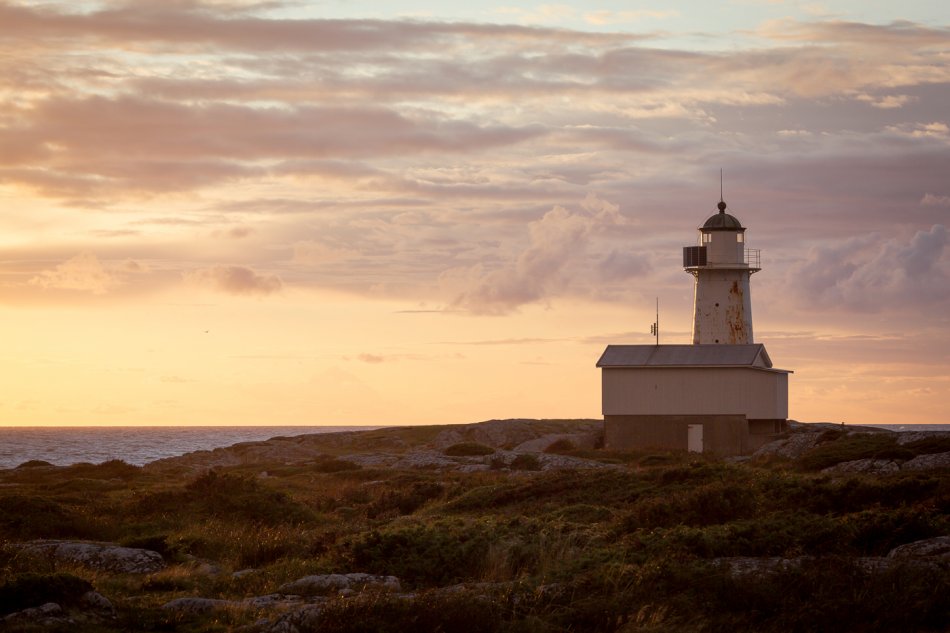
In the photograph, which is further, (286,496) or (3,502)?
(286,496)

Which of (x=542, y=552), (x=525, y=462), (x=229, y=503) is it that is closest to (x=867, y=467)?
(x=525, y=462)

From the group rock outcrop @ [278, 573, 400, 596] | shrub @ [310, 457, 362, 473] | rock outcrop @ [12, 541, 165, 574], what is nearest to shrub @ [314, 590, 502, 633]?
rock outcrop @ [278, 573, 400, 596]

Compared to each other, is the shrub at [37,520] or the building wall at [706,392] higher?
the building wall at [706,392]

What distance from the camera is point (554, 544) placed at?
57.6 ft

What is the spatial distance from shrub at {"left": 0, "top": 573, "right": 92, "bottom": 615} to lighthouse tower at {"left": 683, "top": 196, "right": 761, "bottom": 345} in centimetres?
5230

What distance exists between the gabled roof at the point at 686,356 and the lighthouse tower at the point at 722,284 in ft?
11.4

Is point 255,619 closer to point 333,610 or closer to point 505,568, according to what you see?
point 333,610

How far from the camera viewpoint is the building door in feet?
182

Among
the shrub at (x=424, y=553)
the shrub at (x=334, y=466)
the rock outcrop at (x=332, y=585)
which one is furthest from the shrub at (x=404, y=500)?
the shrub at (x=334, y=466)

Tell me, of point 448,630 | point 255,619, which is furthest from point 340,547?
point 448,630

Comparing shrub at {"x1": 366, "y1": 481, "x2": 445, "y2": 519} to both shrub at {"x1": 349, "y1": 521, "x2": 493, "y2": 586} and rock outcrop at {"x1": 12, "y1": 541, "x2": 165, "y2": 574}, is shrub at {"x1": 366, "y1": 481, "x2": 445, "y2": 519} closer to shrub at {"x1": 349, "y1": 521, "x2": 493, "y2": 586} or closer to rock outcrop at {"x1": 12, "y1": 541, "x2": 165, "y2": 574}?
rock outcrop at {"x1": 12, "y1": 541, "x2": 165, "y2": 574}

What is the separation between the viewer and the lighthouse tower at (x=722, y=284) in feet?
204

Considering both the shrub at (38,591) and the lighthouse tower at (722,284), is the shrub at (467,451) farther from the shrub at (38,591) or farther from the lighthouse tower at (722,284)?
the shrub at (38,591)

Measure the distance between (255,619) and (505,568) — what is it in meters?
4.87
